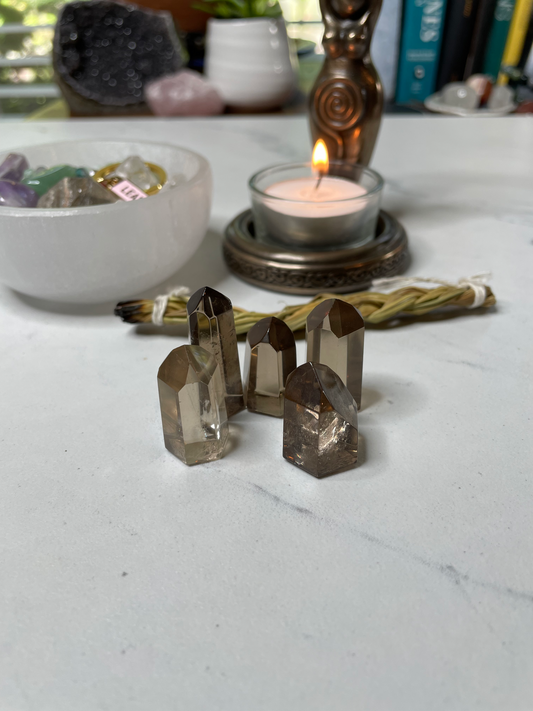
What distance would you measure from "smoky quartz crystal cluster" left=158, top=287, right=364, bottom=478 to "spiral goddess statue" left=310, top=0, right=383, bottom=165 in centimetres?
30

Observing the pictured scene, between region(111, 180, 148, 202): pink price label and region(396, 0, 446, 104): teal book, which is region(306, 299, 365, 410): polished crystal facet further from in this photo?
region(396, 0, 446, 104): teal book

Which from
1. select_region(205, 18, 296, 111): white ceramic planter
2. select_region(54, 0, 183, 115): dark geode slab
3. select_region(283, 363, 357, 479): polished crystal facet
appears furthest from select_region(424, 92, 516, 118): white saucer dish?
select_region(283, 363, 357, 479): polished crystal facet

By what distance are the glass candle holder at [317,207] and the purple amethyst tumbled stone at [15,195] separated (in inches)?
7.3

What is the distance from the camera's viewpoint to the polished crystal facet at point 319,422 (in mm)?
314

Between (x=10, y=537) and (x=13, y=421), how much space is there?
0.10 meters

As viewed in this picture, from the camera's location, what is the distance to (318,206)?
51cm

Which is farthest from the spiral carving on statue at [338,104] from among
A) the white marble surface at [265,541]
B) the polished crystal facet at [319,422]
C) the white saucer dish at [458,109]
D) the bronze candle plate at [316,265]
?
the white saucer dish at [458,109]

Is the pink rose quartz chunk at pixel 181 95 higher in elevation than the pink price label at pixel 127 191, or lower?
lower

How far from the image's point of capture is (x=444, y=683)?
0.24 metres

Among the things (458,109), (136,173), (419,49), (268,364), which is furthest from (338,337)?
(419,49)

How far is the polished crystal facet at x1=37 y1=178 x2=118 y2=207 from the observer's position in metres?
0.46

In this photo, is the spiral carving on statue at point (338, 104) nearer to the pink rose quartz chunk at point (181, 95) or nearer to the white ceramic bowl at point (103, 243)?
the white ceramic bowl at point (103, 243)

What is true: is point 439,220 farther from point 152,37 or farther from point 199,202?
point 152,37

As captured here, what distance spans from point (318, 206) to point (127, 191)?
157 mm
